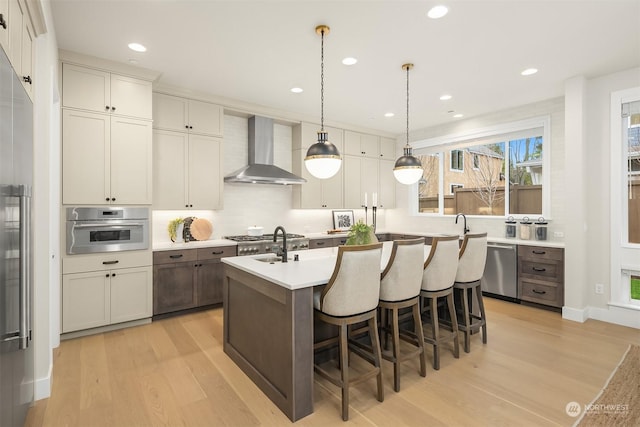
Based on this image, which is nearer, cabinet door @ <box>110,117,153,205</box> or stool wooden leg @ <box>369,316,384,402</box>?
stool wooden leg @ <box>369,316,384,402</box>

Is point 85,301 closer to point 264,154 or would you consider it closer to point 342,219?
point 264,154

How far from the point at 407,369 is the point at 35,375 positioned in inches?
106

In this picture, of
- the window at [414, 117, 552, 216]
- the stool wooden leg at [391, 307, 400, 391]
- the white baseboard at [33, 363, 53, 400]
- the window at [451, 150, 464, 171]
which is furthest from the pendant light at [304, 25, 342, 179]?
the window at [451, 150, 464, 171]

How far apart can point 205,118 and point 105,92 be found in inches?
47.0

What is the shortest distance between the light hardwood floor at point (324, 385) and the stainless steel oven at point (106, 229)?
910mm

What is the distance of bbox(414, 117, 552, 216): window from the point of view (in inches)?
194

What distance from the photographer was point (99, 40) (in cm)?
302

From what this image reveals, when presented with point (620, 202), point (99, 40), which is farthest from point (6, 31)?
point (620, 202)

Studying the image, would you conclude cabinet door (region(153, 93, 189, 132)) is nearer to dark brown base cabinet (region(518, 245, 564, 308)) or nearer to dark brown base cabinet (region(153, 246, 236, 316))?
dark brown base cabinet (region(153, 246, 236, 316))

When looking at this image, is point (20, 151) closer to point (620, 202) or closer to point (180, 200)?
→ point (180, 200)

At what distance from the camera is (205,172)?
4.46m

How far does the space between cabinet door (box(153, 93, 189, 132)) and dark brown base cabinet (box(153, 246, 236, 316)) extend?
5.15 ft

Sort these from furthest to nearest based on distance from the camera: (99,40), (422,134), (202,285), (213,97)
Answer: (422,134), (213,97), (202,285), (99,40)

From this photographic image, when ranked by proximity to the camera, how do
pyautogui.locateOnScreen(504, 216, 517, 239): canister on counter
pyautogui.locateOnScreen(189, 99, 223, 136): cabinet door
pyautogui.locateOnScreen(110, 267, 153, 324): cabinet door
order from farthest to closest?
1. pyautogui.locateOnScreen(504, 216, 517, 239): canister on counter
2. pyautogui.locateOnScreen(189, 99, 223, 136): cabinet door
3. pyautogui.locateOnScreen(110, 267, 153, 324): cabinet door
